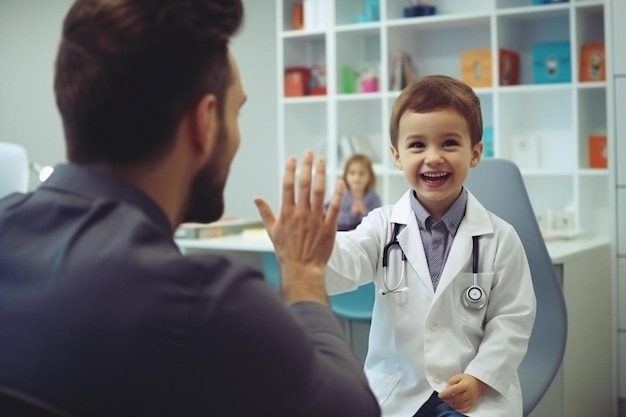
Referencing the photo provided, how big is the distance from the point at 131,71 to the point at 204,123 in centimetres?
10

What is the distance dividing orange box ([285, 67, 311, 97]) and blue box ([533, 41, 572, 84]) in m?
1.41

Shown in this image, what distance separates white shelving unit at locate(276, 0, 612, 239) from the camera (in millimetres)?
4402

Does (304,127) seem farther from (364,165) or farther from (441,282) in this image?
(441,282)

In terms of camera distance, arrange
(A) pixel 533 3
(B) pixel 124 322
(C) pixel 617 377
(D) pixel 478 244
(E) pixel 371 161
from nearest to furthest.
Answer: (B) pixel 124 322 → (D) pixel 478 244 → (C) pixel 617 377 → (A) pixel 533 3 → (E) pixel 371 161

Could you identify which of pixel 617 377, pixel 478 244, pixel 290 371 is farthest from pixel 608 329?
pixel 290 371

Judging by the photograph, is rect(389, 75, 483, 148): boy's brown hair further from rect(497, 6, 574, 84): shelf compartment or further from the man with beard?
rect(497, 6, 574, 84): shelf compartment

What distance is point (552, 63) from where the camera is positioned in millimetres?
4590

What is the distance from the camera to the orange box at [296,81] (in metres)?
5.41

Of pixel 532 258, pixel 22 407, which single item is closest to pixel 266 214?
pixel 22 407

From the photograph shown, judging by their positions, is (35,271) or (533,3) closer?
(35,271)

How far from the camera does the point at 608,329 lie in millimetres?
3342

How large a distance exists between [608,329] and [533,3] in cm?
198

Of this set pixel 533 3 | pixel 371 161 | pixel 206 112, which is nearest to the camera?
pixel 206 112

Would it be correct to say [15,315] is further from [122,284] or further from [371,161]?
[371,161]
